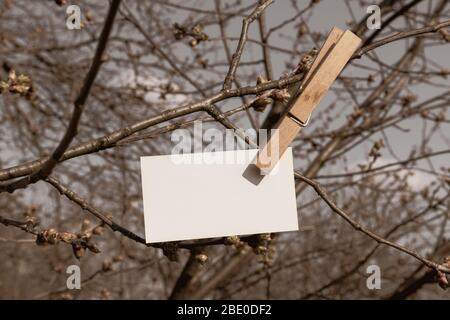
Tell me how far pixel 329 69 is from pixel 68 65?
8.65 ft

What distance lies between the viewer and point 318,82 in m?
0.98

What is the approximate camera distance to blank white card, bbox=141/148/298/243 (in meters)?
1.02

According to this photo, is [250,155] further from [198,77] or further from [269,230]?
[198,77]

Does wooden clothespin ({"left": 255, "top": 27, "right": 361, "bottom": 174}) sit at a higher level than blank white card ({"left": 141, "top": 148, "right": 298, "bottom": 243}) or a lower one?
higher

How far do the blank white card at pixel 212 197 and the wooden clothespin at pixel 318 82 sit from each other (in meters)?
0.08

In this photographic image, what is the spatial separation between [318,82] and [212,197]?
0.29m

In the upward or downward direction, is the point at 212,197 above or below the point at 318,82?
below

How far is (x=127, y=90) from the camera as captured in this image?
335 centimetres

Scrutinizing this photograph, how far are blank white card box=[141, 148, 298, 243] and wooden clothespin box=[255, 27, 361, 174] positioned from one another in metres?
0.08

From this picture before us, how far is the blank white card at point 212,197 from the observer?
1.02 metres

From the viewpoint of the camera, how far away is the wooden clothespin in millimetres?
970
